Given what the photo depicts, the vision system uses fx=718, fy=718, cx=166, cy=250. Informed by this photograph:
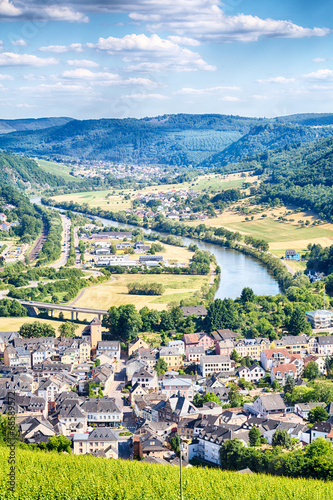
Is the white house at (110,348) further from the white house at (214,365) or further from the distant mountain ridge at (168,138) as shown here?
the distant mountain ridge at (168,138)

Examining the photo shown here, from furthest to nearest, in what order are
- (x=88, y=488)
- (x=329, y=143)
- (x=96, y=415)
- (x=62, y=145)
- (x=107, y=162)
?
(x=62, y=145)
(x=107, y=162)
(x=329, y=143)
(x=96, y=415)
(x=88, y=488)

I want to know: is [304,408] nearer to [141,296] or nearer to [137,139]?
[141,296]

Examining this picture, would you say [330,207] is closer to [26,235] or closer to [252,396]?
[26,235]

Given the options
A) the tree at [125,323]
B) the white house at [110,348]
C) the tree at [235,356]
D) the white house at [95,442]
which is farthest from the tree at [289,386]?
the tree at [125,323]

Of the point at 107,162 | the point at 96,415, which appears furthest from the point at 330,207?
the point at 107,162

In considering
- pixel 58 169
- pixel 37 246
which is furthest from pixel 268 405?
pixel 58 169

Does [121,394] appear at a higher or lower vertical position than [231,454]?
lower
